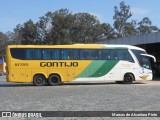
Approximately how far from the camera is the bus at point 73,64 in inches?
1125

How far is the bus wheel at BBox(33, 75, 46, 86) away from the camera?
28.9m

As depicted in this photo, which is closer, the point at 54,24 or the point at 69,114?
the point at 69,114

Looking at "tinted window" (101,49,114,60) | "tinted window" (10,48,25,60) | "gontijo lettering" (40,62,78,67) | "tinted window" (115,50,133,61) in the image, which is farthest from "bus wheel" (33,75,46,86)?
"tinted window" (115,50,133,61)

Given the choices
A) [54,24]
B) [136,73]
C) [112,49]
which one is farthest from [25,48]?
[54,24]

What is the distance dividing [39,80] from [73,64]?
2.56m

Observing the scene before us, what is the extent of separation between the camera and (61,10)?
331 feet

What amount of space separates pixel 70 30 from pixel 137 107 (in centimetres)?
8637

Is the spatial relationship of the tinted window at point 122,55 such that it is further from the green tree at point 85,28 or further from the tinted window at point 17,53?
the green tree at point 85,28

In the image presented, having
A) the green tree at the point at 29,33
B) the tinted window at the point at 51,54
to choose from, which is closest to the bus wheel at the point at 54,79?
the tinted window at the point at 51,54

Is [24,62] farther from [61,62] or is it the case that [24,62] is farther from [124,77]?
[124,77]

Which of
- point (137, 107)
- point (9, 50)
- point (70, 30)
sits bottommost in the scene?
point (137, 107)

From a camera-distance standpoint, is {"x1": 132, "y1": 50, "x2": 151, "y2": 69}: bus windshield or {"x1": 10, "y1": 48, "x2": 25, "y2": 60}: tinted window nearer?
{"x1": 10, "y1": 48, "x2": 25, "y2": 60}: tinted window

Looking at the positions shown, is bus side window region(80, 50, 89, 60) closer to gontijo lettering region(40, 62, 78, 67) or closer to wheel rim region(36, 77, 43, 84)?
gontijo lettering region(40, 62, 78, 67)

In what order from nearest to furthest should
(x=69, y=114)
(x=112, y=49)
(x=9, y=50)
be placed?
(x=69, y=114)
(x=9, y=50)
(x=112, y=49)
